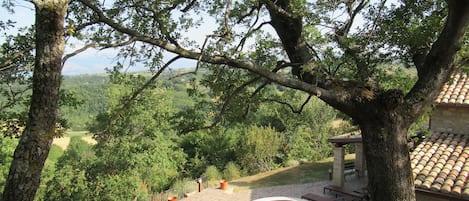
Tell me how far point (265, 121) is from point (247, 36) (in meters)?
26.8

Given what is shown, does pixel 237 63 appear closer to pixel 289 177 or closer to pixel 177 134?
pixel 177 134

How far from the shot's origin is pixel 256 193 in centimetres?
1764

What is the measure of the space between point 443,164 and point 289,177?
40.5ft

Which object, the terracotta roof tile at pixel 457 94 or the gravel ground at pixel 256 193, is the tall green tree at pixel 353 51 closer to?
the terracotta roof tile at pixel 457 94

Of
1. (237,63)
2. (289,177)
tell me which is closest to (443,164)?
(237,63)

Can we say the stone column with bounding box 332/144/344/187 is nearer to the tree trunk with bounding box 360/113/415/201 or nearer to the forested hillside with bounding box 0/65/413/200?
the forested hillside with bounding box 0/65/413/200

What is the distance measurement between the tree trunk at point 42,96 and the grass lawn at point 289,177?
16501 millimetres

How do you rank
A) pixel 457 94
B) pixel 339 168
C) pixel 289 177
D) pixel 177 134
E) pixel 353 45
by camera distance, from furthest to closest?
pixel 289 177 → pixel 339 168 → pixel 457 94 → pixel 353 45 → pixel 177 134

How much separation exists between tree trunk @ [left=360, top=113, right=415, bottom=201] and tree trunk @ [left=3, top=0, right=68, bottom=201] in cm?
448

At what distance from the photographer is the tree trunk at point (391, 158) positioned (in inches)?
211

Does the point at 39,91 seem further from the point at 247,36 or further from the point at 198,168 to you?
the point at 198,168

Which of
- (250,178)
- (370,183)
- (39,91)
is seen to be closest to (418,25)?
(370,183)

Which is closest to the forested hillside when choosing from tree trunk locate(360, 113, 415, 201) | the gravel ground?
tree trunk locate(360, 113, 415, 201)

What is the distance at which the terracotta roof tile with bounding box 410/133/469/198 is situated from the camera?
825 centimetres
